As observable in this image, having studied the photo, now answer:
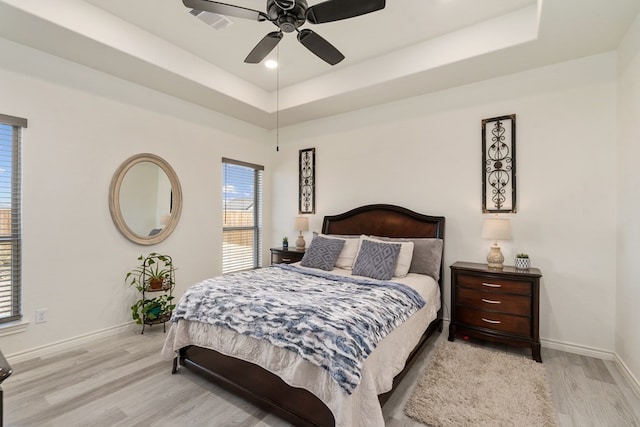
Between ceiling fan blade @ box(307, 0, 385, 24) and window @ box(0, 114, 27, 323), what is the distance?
276 centimetres

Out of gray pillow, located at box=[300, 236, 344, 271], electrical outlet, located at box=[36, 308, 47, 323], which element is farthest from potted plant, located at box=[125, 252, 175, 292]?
gray pillow, located at box=[300, 236, 344, 271]

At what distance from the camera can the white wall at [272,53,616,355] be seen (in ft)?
9.70

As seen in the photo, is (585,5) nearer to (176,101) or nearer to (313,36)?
(313,36)

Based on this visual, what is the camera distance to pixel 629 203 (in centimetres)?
258

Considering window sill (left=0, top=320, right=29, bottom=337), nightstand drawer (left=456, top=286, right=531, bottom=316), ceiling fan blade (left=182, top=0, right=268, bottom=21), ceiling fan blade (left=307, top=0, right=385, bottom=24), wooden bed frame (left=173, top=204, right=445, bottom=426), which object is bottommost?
wooden bed frame (left=173, top=204, right=445, bottom=426)

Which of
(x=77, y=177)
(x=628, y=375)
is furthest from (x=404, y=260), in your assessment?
(x=77, y=177)

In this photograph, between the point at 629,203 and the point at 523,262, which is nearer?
the point at 629,203

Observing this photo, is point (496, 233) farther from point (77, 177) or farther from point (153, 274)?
point (77, 177)

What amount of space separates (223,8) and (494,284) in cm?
326

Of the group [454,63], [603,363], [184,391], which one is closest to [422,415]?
[184,391]

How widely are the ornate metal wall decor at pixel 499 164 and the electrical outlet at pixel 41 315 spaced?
4.53 m

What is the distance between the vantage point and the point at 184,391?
2363mm

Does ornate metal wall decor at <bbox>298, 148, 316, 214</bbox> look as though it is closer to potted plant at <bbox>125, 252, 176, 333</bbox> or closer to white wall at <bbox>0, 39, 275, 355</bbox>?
white wall at <bbox>0, 39, 275, 355</bbox>

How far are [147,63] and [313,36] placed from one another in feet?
6.11
